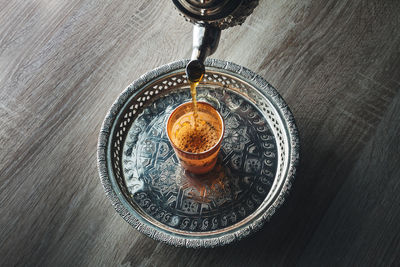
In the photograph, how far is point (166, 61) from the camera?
75 centimetres

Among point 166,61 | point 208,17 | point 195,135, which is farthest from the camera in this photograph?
point 166,61

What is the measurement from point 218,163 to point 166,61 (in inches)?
10.5

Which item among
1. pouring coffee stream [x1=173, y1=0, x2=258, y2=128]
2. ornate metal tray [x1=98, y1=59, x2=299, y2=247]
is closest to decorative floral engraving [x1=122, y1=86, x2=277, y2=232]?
ornate metal tray [x1=98, y1=59, x2=299, y2=247]

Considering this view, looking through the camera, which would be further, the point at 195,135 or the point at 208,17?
the point at 195,135

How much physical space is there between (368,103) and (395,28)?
0.65 feet

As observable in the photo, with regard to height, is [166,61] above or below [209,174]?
above

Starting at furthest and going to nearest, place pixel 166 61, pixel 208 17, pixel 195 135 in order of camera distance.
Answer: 1. pixel 166 61
2. pixel 195 135
3. pixel 208 17

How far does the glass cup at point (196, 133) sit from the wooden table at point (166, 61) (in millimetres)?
179

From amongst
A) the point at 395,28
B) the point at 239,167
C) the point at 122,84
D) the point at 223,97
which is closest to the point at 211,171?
the point at 239,167

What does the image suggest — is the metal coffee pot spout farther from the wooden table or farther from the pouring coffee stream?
the wooden table

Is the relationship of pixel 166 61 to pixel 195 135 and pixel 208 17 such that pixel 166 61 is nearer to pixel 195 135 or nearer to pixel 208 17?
pixel 195 135

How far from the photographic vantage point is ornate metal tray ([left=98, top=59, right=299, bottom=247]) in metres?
0.58

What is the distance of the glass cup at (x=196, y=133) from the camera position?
0.55 meters

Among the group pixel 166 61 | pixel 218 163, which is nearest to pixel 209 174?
pixel 218 163
